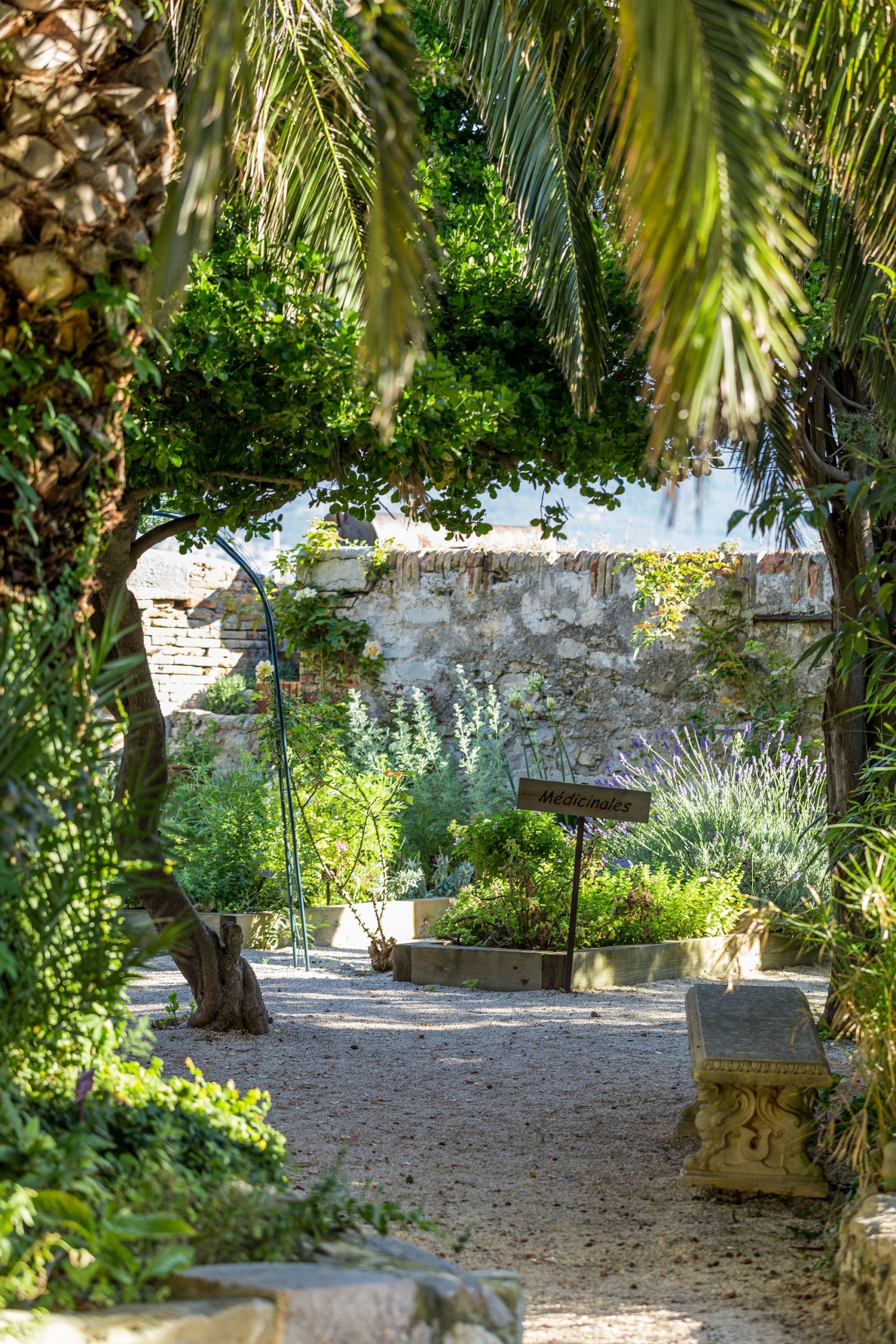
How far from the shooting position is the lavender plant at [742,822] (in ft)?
24.0

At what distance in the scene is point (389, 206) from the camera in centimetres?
212

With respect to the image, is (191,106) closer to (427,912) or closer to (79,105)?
(79,105)

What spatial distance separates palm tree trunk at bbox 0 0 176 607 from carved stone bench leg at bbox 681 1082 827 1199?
2.26 m

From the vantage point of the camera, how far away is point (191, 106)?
211 centimetres

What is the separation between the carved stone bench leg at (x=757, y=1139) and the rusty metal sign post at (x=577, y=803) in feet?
9.41

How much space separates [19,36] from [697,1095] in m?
3.12

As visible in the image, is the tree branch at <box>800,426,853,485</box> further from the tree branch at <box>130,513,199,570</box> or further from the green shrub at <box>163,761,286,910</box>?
the green shrub at <box>163,761,286,910</box>

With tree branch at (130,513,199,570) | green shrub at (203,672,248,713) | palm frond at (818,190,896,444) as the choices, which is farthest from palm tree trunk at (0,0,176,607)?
green shrub at (203,672,248,713)

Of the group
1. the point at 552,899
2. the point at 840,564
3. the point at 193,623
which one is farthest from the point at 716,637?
the point at 193,623

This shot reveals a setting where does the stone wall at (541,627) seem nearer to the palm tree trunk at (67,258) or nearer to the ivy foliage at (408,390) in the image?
the ivy foliage at (408,390)

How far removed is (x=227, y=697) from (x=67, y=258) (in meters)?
8.17

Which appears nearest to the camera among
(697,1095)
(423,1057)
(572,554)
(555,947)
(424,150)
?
(697,1095)

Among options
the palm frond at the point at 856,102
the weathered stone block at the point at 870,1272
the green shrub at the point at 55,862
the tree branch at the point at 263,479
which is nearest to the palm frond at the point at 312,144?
the tree branch at the point at 263,479

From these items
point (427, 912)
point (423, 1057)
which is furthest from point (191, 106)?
point (427, 912)
